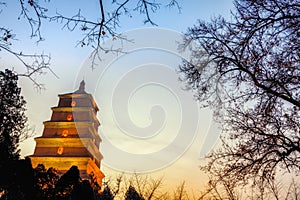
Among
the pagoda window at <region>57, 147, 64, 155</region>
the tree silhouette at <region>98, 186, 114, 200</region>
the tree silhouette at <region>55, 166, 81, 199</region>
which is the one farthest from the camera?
the pagoda window at <region>57, 147, 64, 155</region>

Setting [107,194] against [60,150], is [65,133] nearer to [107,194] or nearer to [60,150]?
[60,150]

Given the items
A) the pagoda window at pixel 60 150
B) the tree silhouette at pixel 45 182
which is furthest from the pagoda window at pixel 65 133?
the tree silhouette at pixel 45 182

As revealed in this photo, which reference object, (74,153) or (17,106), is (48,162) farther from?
(17,106)

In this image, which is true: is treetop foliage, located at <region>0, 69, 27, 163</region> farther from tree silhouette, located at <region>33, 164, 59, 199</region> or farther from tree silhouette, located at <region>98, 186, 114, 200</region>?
tree silhouette, located at <region>98, 186, 114, 200</region>

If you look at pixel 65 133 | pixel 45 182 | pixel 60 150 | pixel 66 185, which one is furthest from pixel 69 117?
pixel 66 185

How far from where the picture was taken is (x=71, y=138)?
30688mm

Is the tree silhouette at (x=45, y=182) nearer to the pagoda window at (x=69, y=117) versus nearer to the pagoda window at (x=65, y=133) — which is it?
the pagoda window at (x=65, y=133)

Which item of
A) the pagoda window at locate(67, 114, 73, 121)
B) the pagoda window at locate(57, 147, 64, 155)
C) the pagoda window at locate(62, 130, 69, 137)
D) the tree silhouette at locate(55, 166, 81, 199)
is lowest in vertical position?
the tree silhouette at locate(55, 166, 81, 199)

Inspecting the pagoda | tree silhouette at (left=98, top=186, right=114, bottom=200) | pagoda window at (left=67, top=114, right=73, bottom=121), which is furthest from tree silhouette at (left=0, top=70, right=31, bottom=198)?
pagoda window at (left=67, top=114, right=73, bottom=121)

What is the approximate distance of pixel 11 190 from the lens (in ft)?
27.2

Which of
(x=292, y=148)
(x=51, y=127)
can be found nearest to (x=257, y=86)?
(x=292, y=148)

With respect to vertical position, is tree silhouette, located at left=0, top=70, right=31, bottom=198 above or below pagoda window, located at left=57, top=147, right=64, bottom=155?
below

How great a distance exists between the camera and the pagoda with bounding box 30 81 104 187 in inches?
1145

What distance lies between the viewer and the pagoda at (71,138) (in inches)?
1145
